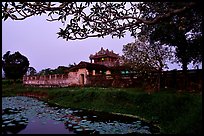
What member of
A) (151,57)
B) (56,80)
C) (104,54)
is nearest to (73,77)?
(56,80)

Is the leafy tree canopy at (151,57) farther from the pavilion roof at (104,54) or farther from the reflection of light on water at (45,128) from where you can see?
the pavilion roof at (104,54)

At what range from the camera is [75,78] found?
107ft

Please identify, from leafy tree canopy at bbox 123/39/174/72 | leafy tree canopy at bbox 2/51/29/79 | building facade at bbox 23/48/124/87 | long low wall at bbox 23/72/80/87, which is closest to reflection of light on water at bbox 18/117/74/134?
leafy tree canopy at bbox 123/39/174/72

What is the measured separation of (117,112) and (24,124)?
570 cm

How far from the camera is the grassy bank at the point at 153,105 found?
795 cm

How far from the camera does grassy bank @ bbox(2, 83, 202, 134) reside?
7.95 m

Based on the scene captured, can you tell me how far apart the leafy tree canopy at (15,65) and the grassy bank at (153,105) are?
867 inches

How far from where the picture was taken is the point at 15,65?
150 ft

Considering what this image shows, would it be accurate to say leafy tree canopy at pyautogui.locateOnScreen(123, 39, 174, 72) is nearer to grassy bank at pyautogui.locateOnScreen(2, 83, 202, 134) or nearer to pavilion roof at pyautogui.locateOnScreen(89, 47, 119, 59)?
grassy bank at pyautogui.locateOnScreen(2, 83, 202, 134)

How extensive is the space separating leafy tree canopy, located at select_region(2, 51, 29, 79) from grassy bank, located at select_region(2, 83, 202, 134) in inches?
867

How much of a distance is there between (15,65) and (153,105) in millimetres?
37664

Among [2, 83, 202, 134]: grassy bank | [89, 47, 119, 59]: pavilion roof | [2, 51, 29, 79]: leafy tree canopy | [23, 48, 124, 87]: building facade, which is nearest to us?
[2, 83, 202, 134]: grassy bank

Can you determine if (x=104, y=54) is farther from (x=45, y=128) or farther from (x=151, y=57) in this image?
(x=45, y=128)

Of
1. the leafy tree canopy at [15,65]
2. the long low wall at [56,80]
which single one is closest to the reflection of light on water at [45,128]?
the long low wall at [56,80]
